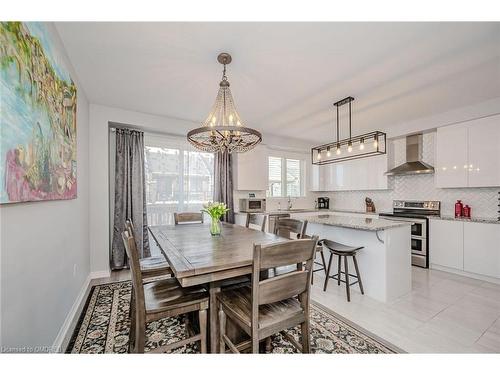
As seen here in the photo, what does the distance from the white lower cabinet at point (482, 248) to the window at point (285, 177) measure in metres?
3.27

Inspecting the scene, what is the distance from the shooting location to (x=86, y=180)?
2.96m

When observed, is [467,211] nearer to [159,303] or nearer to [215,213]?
[215,213]

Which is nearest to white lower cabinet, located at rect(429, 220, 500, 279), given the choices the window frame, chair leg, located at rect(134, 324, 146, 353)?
the window frame

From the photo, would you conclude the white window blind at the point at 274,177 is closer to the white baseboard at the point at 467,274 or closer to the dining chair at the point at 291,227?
the dining chair at the point at 291,227

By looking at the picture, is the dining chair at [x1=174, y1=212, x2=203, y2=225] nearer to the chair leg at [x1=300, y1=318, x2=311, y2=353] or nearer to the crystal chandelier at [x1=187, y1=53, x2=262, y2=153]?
the crystal chandelier at [x1=187, y1=53, x2=262, y2=153]

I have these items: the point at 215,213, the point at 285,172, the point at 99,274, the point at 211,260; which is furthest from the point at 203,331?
the point at 285,172

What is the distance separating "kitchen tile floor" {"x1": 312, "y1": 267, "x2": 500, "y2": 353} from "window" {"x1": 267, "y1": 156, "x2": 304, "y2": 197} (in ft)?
9.06

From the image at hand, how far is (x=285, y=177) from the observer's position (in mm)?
5574

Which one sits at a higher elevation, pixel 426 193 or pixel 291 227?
pixel 426 193

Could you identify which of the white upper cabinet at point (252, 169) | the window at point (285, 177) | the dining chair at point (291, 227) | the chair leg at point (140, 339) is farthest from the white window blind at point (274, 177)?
the chair leg at point (140, 339)

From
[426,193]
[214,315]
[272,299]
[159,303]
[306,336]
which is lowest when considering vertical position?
[306,336]

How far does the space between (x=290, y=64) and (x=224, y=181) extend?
263 centimetres

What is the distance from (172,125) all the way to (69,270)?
257 cm
